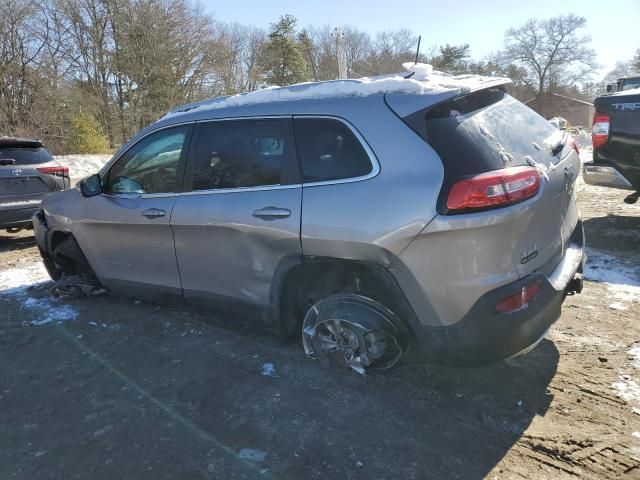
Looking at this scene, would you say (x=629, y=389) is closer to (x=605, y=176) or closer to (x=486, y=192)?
(x=486, y=192)

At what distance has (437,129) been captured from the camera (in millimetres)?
2562

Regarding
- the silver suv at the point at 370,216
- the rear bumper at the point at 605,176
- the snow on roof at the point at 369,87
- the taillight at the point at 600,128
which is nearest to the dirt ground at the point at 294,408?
the silver suv at the point at 370,216

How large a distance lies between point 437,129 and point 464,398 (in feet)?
→ 5.14

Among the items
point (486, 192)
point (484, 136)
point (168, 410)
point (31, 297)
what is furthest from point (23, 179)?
point (486, 192)

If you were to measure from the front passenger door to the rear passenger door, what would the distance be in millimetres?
152

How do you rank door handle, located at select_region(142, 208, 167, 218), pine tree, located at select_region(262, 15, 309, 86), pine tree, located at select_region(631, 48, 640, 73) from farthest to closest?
pine tree, located at select_region(631, 48, 640, 73) < pine tree, located at select_region(262, 15, 309, 86) < door handle, located at select_region(142, 208, 167, 218)

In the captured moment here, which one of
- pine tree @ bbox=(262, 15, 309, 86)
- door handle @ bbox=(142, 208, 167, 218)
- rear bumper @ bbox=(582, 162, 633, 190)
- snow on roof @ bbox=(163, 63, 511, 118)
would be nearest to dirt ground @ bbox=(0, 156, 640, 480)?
door handle @ bbox=(142, 208, 167, 218)

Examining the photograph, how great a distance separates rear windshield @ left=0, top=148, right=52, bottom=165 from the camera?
6.70 meters

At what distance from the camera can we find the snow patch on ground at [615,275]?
4164mm

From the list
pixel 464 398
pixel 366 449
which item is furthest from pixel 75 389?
pixel 464 398

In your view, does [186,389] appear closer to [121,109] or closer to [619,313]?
[619,313]

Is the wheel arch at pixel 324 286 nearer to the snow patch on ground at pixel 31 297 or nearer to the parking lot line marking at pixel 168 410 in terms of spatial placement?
the parking lot line marking at pixel 168 410

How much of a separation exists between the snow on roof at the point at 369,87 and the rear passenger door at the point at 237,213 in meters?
0.20

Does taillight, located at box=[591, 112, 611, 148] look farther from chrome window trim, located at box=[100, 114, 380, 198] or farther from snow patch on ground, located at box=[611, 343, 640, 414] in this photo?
chrome window trim, located at box=[100, 114, 380, 198]
